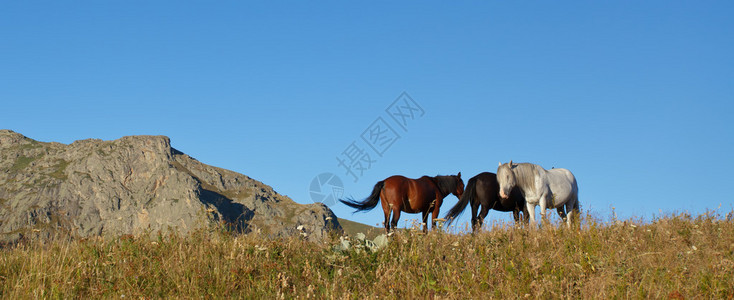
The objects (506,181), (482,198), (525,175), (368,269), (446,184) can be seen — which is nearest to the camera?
(368,269)

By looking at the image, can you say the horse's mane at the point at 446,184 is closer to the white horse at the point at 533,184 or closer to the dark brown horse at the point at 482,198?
the dark brown horse at the point at 482,198

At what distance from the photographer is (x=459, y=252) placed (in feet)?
25.2

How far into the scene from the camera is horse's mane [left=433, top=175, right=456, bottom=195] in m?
16.2

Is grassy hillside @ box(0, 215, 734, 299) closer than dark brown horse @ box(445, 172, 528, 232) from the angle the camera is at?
Yes

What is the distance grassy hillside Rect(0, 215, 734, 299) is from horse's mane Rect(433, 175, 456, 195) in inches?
294

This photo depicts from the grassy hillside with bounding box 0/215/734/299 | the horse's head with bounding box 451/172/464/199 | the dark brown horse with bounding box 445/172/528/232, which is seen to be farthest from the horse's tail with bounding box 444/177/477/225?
the grassy hillside with bounding box 0/215/734/299

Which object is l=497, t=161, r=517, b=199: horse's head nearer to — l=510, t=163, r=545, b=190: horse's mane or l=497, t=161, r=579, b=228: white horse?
l=497, t=161, r=579, b=228: white horse

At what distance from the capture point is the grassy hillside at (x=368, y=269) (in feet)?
20.5

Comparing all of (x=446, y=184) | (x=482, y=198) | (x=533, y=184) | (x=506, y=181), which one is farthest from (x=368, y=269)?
(x=446, y=184)

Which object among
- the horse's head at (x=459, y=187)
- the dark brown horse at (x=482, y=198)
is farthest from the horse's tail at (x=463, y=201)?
the horse's head at (x=459, y=187)

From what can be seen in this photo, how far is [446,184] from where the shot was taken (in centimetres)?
1623

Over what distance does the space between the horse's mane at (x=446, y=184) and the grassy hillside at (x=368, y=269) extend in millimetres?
7455

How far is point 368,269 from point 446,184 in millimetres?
9360

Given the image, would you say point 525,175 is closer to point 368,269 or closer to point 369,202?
point 369,202
